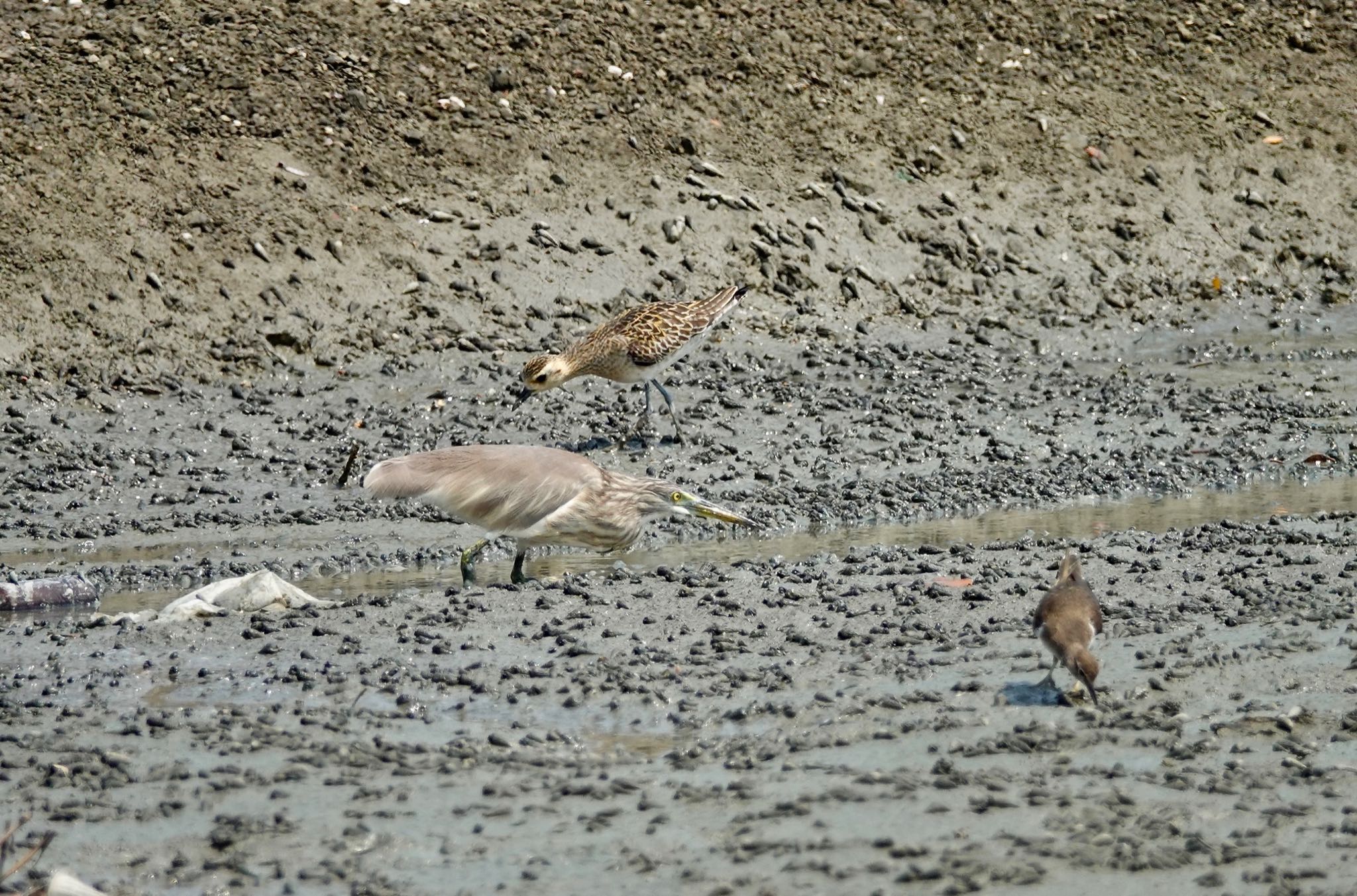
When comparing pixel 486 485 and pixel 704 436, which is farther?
pixel 704 436

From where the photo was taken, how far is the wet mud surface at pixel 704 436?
584 centimetres

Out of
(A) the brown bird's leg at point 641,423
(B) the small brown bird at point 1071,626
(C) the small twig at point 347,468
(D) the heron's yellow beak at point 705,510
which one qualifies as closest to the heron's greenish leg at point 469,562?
(D) the heron's yellow beak at point 705,510

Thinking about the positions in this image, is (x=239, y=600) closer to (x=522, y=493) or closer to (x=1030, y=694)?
(x=522, y=493)

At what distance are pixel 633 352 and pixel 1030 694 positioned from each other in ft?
19.5

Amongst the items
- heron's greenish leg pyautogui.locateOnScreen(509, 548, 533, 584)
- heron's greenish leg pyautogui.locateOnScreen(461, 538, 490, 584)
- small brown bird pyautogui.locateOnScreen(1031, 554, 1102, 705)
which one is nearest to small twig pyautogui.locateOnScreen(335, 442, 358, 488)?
heron's greenish leg pyautogui.locateOnScreen(461, 538, 490, 584)

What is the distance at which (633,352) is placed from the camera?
489 inches

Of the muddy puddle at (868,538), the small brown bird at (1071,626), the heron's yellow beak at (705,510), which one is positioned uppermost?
the small brown bird at (1071,626)

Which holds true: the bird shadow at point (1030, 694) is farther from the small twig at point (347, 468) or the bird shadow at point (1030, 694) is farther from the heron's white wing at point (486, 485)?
the small twig at point (347, 468)

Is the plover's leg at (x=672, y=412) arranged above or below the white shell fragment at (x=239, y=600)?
below

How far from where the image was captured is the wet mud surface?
5844 millimetres

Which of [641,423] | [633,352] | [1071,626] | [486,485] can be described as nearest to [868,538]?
[486,485]

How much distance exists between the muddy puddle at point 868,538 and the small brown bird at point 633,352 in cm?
203

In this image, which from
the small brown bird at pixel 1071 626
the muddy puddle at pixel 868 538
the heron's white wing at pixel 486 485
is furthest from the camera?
the muddy puddle at pixel 868 538

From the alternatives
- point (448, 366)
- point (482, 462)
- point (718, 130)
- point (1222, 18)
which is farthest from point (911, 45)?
point (482, 462)
